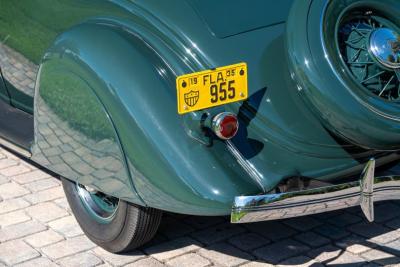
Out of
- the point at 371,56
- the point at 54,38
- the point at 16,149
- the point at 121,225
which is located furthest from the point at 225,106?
the point at 16,149

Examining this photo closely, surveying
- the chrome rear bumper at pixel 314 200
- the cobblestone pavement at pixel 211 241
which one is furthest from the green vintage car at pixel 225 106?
the cobblestone pavement at pixel 211 241

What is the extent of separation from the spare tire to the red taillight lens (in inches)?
12.6

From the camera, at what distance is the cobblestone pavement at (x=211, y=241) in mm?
3592

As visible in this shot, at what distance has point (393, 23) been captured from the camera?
3312 millimetres

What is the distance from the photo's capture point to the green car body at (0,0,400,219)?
3.02 metres

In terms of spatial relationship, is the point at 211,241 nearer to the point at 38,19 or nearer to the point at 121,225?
the point at 121,225

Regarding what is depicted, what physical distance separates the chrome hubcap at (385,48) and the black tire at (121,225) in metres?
1.18

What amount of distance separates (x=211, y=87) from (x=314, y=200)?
60 cm

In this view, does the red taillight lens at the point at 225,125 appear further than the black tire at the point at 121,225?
No

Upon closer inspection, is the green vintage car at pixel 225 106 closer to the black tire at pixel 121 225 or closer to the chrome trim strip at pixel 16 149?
the black tire at pixel 121 225

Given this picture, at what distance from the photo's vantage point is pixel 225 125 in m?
3.03

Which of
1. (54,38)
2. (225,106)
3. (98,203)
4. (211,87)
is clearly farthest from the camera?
(54,38)

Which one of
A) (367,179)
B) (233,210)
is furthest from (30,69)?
(367,179)

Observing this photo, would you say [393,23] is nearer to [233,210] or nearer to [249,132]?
[249,132]
